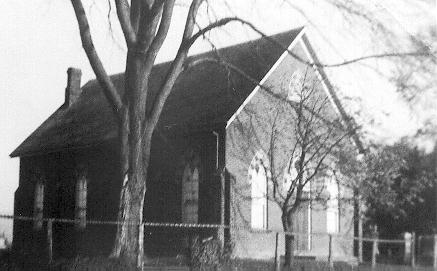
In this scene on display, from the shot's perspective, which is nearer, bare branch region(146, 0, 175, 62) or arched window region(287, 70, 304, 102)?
bare branch region(146, 0, 175, 62)

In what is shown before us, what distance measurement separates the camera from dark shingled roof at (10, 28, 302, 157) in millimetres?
23391

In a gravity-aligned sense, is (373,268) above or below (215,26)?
below

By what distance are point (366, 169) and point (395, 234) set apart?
36.0 feet

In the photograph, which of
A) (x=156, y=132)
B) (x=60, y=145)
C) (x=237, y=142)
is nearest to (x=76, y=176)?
(x=60, y=145)

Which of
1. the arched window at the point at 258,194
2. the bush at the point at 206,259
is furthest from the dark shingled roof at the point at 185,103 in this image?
the bush at the point at 206,259

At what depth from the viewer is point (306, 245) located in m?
25.3

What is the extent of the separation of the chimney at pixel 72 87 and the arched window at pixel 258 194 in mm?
14614

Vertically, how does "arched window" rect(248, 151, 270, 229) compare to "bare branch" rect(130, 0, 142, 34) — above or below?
below

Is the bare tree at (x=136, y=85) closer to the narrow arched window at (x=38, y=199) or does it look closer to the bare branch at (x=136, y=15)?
the bare branch at (x=136, y=15)

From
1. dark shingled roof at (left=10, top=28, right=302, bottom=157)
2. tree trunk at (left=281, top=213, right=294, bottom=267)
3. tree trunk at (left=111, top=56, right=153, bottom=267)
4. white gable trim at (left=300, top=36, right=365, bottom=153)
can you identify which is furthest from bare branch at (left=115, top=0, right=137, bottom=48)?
tree trunk at (left=281, top=213, right=294, bottom=267)

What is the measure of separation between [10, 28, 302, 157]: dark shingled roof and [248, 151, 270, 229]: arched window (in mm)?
2198

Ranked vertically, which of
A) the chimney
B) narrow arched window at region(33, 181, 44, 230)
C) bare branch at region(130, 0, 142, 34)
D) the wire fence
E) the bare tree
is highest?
the chimney

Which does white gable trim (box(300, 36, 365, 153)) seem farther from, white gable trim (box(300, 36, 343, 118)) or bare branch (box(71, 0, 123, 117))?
bare branch (box(71, 0, 123, 117))

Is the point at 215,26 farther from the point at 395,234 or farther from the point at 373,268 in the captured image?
the point at 395,234
